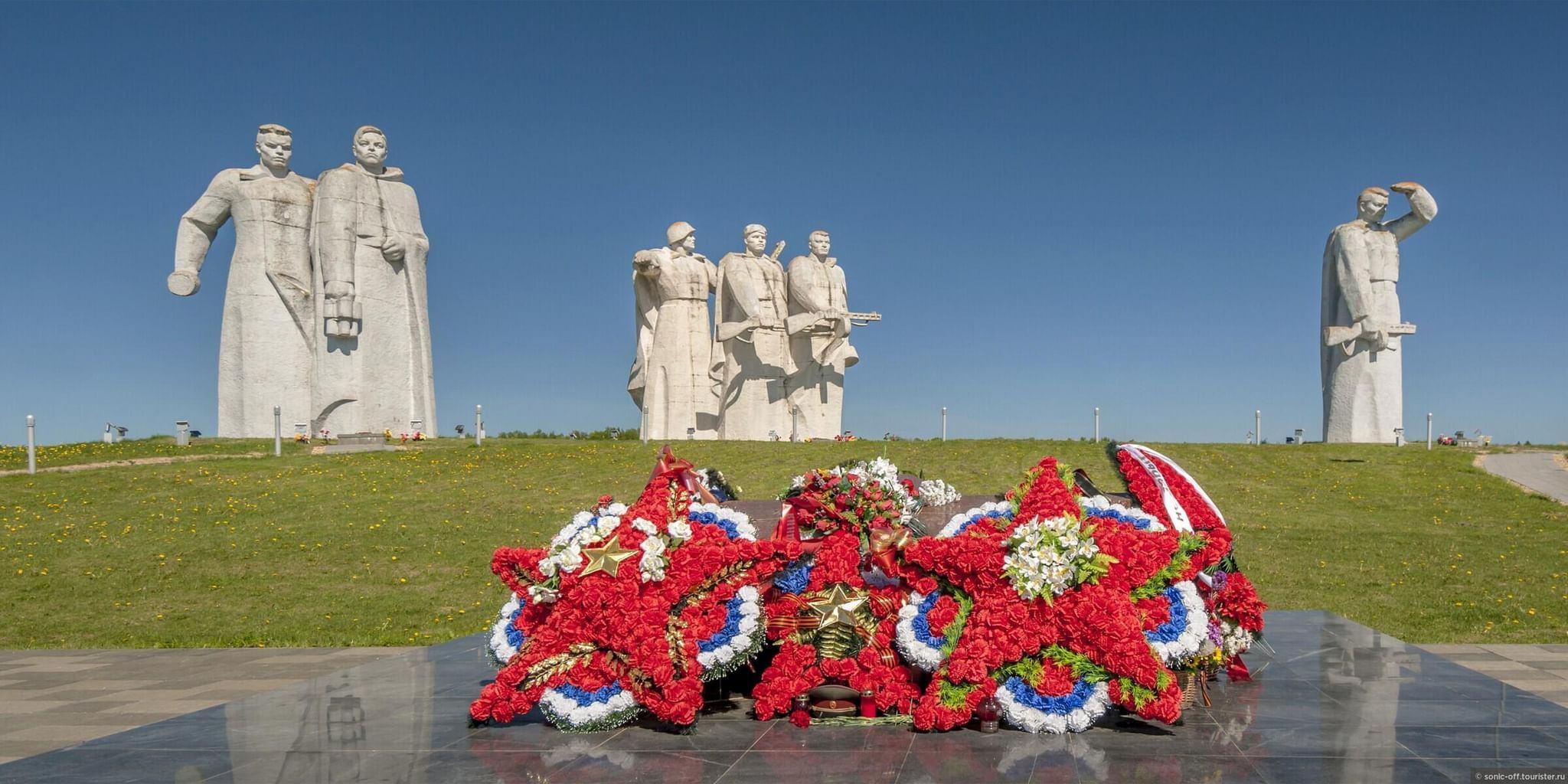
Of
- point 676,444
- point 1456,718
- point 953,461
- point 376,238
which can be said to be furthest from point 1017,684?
point 376,238

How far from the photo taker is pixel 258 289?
22.4 meters

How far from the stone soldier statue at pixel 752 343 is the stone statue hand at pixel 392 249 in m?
6.56

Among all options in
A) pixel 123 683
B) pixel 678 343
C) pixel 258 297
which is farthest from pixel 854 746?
pixel 258 297

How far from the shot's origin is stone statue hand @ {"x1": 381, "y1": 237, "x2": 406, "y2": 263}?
23.1 metres

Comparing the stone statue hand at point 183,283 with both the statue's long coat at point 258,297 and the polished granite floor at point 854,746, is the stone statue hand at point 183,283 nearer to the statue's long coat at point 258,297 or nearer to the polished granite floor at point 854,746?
the statue's long coat at point 258,297

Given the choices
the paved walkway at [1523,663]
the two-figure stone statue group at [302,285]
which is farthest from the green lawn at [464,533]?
the two-figure stone statue group at [302,285]

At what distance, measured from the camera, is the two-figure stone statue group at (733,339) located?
76.6 feet

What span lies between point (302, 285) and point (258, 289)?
80 centimetres

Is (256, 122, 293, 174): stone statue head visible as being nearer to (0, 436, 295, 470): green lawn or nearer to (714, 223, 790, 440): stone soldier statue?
(0, 436, 295, 470): green lawn

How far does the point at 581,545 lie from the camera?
4.73 meters

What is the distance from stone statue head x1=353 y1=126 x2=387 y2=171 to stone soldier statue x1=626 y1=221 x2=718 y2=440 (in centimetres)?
563

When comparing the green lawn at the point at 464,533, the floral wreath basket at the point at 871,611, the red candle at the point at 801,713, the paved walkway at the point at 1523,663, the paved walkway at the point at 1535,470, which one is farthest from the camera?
the paved walkway at the point at 1535,470

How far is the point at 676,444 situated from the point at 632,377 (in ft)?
11.0

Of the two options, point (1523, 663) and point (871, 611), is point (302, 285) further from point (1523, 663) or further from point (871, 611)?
point (1523, 663)
